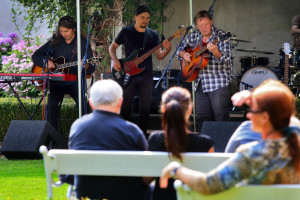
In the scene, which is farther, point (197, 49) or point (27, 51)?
point (27, 51)

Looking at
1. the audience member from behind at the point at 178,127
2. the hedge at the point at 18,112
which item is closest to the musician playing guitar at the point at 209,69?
the hedge at the point at 18,112

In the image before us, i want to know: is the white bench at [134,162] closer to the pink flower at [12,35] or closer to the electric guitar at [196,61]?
the electric guitar at [196,61]

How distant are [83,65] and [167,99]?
14.7 ft

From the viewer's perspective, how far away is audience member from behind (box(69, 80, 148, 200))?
331 centimetres

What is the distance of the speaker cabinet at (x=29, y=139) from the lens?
22.0 ft

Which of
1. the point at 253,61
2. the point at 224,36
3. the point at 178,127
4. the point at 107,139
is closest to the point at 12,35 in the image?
the point at 253,61

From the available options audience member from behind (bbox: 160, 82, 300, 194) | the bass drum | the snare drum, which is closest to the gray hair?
audience member from behind (bbox: 160, 82, 300, 194)

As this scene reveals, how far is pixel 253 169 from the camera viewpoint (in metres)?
2.39

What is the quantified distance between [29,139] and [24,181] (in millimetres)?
769

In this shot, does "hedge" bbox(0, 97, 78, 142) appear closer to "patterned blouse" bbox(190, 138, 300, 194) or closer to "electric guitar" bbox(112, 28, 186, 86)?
"electric guitar" bbox(112, 28, 186, 86)

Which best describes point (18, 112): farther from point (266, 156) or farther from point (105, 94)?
point (266, 156)

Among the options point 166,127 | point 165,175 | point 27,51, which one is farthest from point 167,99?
point 27,51

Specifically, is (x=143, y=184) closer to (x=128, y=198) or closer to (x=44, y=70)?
(x=128, y=198)

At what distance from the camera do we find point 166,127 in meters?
2.93
